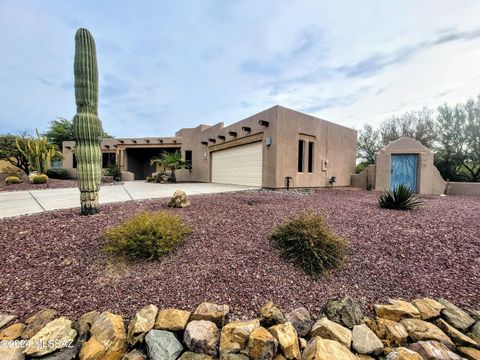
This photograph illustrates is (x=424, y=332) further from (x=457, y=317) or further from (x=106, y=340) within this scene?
(x=106, y=340)

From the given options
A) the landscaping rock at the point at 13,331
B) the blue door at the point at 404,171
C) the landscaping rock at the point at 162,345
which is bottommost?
the landscaping rock at the point at 162,345

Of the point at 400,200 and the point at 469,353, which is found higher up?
the point at 400,200

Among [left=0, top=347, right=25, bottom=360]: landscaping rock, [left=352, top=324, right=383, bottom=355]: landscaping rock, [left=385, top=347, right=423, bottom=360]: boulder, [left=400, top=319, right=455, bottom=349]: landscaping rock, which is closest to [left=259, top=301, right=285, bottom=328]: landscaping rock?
[left=352, top=324, right=383, bottom=355]: landscaping rock

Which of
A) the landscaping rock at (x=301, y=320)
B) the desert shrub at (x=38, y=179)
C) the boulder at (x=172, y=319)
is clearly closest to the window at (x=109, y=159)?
the desert shrub at (x=38, y=179)

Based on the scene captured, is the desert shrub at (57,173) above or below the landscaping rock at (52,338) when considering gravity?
above

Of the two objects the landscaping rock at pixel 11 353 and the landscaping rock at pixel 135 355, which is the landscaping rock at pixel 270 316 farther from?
the landscaping rock at pixel 11 353

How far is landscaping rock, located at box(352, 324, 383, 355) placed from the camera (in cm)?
183

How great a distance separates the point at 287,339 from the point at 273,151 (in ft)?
26.6

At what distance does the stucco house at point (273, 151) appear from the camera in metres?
9.55

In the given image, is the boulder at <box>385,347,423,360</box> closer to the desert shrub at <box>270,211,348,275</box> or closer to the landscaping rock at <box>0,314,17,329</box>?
the desert shrub at <box>270,211,348,275</box>

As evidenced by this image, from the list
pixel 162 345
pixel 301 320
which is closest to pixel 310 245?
pixel 301 320

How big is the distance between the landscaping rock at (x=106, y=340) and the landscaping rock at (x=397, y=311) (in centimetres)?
251

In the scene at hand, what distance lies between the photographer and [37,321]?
198 centimetres

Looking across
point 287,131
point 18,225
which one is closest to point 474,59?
point 287,131
